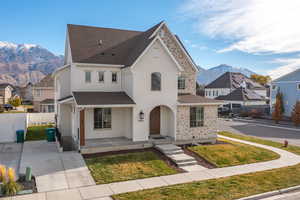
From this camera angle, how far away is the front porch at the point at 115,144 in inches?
569

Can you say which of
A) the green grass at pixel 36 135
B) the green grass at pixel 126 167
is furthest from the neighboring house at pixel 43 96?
the green grass at pixel 126 167

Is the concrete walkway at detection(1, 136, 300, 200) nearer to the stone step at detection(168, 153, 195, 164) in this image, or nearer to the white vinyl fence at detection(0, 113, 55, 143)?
the stone step at detection(168, 153, 195, 164)

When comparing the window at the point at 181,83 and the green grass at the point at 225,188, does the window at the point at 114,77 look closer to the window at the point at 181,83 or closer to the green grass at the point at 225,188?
the window at the point at 181,83

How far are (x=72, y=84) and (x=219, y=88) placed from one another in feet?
139

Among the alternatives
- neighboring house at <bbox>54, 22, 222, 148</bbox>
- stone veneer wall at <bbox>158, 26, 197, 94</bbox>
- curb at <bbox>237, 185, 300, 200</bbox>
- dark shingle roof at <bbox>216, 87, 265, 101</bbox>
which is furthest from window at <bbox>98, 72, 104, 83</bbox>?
dark shingle roof at <bbox>216, 87, 265, 101</bbox>

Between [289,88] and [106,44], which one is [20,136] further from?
[289,88]

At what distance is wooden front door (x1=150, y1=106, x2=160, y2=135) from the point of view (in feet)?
58.6

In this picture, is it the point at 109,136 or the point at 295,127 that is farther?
the point at 295,127

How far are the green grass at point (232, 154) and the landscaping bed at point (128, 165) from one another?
A: 8.93ft

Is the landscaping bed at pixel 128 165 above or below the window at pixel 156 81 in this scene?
below

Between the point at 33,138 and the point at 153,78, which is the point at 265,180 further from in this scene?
the point at 33,138

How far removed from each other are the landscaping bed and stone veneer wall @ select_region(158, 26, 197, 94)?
A: 7.74 metres

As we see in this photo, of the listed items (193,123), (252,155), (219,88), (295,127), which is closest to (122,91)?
(193,123)

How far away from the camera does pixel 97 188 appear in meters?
9.80
